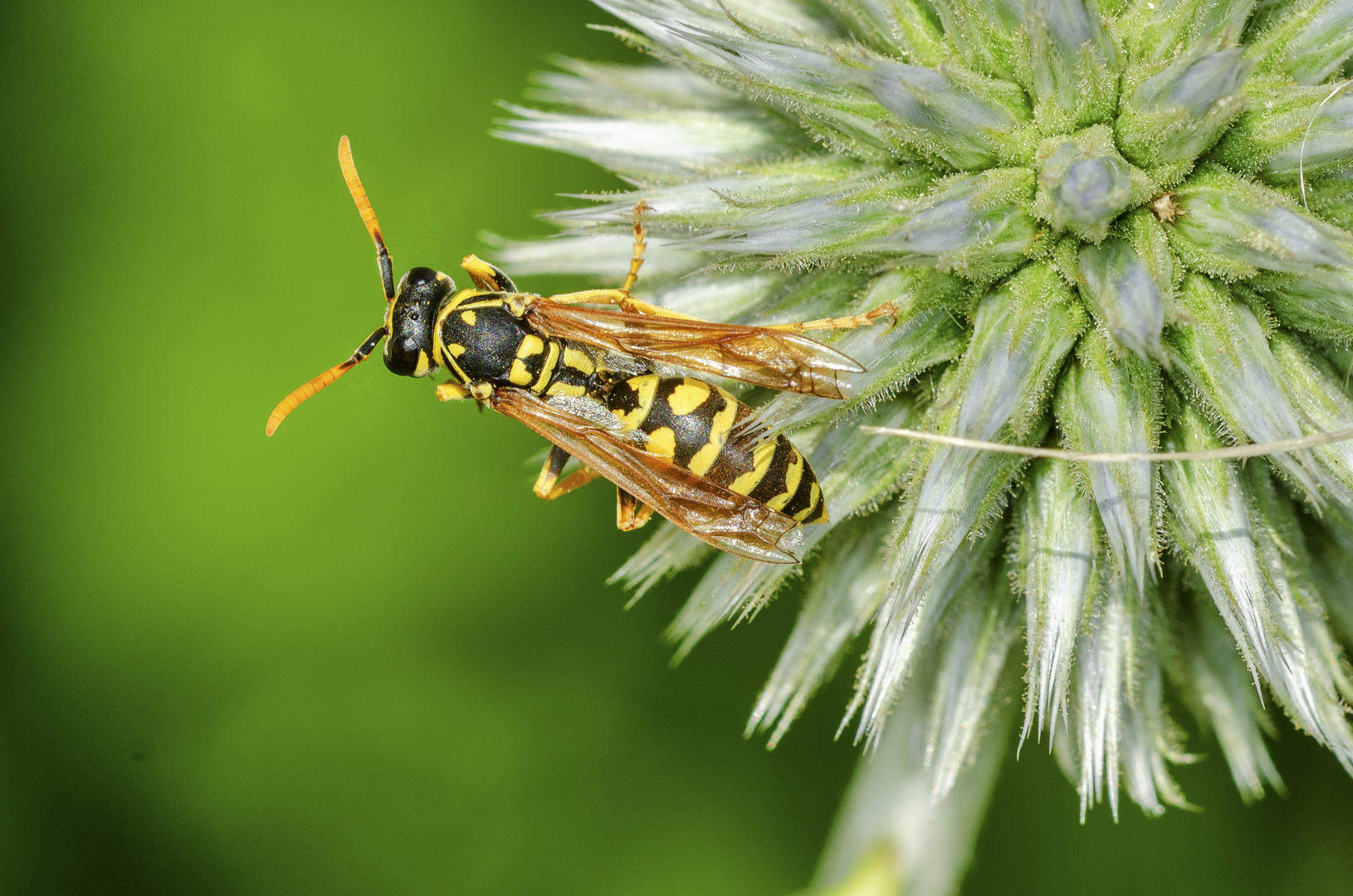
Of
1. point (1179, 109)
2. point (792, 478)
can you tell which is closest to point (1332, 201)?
point (1179, 109)

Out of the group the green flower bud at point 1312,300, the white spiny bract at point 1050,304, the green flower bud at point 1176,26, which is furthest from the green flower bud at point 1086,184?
the green flower bud at point 1312,300

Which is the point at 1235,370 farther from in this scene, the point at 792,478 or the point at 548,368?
the point at 548,368

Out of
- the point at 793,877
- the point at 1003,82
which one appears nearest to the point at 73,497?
the point at 793,877

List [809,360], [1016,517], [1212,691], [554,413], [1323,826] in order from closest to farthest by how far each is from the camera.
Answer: [809,360] < [1016,517] < [554,413] < [1212,691] < [1323,826]

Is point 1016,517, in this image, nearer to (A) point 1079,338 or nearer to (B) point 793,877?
(A) point 1079,338

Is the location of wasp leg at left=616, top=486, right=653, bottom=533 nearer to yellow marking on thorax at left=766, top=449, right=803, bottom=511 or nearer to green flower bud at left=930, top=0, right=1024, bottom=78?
yellow marking on thorax at left=766, top=449, right=803, bottom=511
